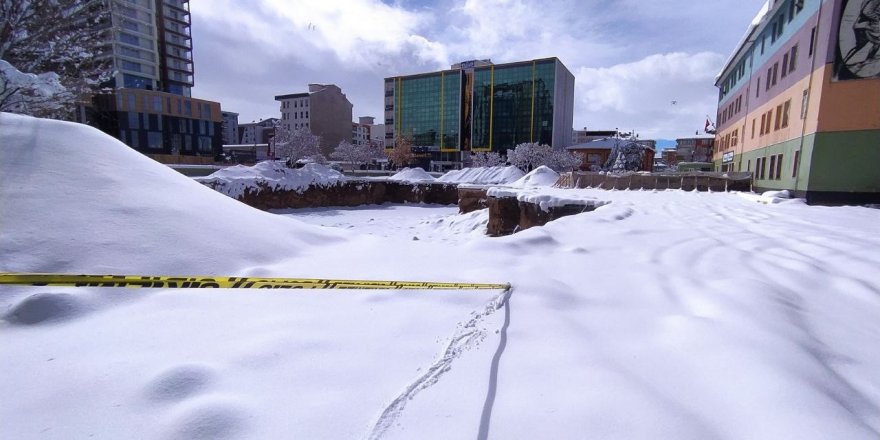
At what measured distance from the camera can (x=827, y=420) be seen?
1.75 meters

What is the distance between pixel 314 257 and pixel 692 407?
373cm

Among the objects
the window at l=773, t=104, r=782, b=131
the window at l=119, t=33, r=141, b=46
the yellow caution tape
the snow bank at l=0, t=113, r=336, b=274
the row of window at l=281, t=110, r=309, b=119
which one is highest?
the window at l=119, t=33, r=141, b=46

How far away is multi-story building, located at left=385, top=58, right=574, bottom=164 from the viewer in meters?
62.5

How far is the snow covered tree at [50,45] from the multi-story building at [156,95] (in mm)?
48473

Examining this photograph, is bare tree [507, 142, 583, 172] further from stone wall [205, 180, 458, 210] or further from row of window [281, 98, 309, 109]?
row of window [281, 98, 309, 109]

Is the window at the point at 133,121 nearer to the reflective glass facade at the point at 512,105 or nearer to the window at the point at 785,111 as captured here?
the reflective glass facade at the point at 512,105

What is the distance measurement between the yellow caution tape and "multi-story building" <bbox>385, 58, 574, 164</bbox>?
61.9 meters

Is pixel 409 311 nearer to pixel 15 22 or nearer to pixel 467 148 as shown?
pixel 15 22

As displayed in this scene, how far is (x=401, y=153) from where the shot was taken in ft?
219

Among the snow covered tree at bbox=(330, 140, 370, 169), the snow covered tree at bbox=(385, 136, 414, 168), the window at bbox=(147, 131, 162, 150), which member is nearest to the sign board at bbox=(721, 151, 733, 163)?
the snow covered tree at bbox=(330, 140, 370, 169)

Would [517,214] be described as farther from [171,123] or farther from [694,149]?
[694,149]

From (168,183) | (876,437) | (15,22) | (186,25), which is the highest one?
(186,25)

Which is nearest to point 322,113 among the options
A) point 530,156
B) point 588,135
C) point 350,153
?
point 350,153

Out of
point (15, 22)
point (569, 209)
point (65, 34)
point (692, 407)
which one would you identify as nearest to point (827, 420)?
point (692, 407)
